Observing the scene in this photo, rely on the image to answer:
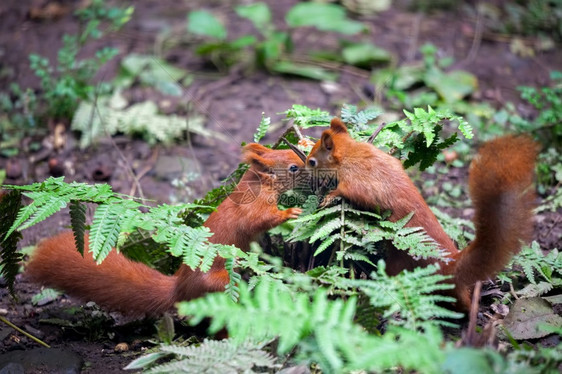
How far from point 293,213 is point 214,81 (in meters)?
3.86

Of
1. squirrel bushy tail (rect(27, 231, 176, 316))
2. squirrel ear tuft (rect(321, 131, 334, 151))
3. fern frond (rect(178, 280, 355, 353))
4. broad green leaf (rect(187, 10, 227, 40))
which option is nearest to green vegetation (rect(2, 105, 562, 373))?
fern frond (rect(178, 280, 355, 353))

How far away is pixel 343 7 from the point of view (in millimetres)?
8305

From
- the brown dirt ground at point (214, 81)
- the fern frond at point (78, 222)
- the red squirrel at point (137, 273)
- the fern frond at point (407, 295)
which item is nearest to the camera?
the fern frond at point (407, 295)

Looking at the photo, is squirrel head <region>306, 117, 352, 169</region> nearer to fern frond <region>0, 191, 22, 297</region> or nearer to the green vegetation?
the green vegetation

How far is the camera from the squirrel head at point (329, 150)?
3.65m

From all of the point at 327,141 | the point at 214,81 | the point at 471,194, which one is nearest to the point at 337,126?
the point at 327,141

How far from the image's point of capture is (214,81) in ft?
23.2

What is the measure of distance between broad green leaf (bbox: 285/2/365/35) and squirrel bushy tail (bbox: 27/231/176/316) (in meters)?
4.49

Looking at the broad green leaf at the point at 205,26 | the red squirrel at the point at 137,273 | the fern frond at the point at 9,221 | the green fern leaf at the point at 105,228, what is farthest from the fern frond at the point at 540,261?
the broad green leaf at the point at 205,26

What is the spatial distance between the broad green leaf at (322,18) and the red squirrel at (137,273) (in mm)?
4001

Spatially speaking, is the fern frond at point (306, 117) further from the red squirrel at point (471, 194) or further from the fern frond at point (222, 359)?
the fern frond at point (222, 359)

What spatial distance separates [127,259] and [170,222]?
0.68 metres

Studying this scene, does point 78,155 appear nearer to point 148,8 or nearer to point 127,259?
point 127,259

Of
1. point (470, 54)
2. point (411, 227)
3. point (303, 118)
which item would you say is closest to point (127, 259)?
point (303, 118)
